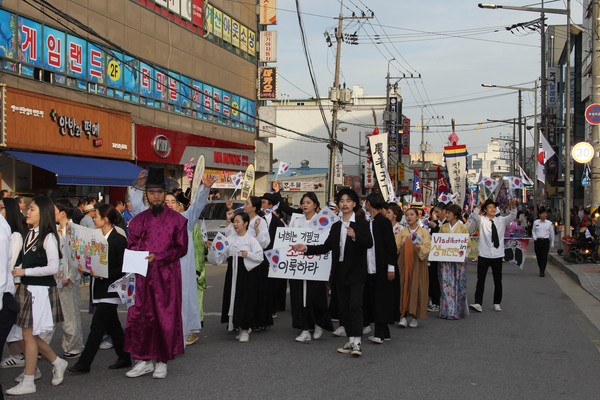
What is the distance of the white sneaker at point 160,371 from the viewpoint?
715 centimetres

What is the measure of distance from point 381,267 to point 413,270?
5.99 feet

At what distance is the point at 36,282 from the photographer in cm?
658

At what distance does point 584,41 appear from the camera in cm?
4772

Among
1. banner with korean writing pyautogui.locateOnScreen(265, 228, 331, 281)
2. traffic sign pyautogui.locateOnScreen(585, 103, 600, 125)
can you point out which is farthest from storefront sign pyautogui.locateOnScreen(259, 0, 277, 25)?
banner with korean writing pyautogui.locateOnScreen(265, 228, 331, 281)

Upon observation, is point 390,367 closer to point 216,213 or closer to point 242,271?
point 242,271

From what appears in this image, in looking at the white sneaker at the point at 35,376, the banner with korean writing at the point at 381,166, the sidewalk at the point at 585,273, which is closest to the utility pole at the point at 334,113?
the banner with korean writing at the point at 381,166

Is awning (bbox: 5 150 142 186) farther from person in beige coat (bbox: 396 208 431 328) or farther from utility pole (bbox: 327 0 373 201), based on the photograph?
person in beige coat (bbox: 396 208 431 328)

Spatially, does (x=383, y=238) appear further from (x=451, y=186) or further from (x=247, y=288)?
(x=451, y=186)

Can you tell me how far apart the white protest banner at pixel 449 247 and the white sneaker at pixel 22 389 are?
670 cm

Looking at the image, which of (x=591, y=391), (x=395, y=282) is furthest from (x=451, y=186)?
(x=591, y=391)

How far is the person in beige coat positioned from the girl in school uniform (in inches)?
215

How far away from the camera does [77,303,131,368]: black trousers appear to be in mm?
7266

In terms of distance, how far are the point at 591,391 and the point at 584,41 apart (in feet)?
148

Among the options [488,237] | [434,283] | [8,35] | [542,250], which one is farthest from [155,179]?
[8,35]
